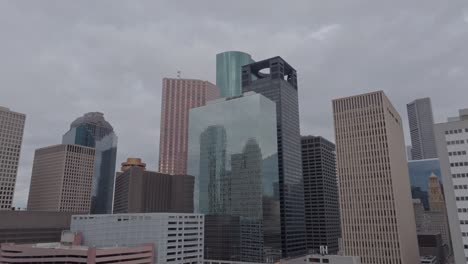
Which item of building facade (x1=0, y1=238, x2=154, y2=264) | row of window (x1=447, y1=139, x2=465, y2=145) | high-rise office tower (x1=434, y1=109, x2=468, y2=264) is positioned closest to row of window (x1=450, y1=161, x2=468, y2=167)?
high-rise office tower (x1=434, y1=109, x2=468, y2=264)

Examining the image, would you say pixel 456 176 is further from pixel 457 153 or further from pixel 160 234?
pixel 160 234

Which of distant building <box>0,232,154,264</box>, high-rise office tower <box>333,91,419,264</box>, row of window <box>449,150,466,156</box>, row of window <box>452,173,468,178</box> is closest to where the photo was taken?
row of window <box>452,173,468,178</box>

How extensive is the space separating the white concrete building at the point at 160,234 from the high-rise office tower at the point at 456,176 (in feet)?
396

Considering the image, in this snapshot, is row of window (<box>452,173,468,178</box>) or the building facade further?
the building facade

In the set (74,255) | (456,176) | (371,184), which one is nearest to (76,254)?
(74,255)

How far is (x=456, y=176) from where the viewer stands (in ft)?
403

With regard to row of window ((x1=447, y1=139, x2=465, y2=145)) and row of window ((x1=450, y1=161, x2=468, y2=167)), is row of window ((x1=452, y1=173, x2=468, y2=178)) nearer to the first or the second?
row of window ((x1=450, y1=161, x2=468, y2=167))

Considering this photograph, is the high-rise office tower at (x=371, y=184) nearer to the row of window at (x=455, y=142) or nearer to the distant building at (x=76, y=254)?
the row of window at (x=455, y=142)

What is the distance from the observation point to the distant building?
147 meters

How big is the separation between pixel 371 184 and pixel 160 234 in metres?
104

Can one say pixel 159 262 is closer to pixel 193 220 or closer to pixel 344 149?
pixel 193 220

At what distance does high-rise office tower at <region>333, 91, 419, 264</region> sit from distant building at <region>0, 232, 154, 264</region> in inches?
3719

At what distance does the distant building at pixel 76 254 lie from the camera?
147 metres

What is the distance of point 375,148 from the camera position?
6993 inches
